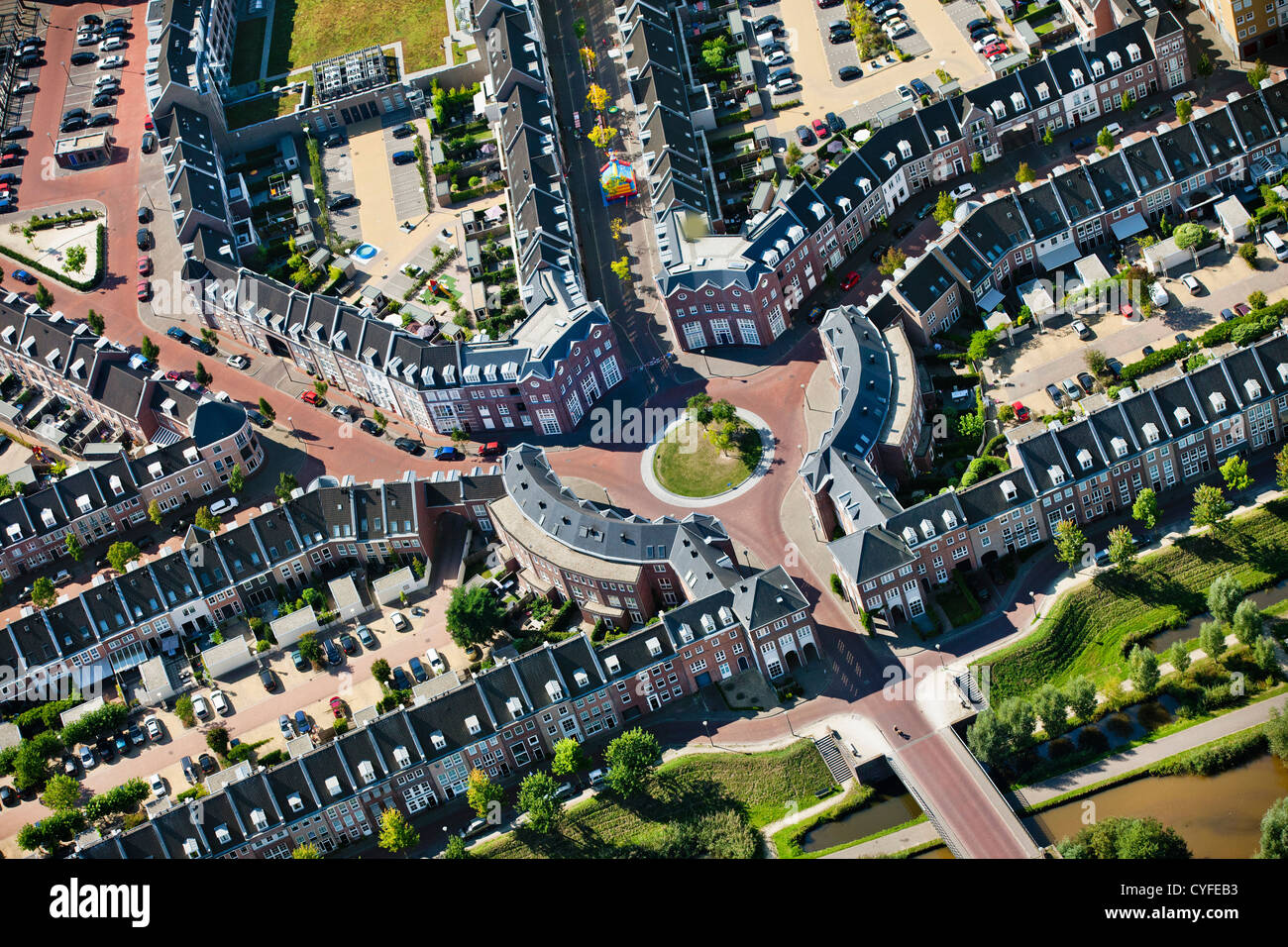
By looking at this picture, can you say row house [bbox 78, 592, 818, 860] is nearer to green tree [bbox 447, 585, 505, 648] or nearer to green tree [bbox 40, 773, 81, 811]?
Answer: green tree [bbox 447, 585, 505, 648]

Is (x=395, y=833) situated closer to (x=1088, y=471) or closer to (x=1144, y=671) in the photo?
(x=1144, y=671)

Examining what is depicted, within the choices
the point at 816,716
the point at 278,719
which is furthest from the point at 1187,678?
the point at 278,719

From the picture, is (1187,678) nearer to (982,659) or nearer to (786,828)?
(982,659)

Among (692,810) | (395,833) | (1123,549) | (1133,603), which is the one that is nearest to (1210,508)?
(1123,549)

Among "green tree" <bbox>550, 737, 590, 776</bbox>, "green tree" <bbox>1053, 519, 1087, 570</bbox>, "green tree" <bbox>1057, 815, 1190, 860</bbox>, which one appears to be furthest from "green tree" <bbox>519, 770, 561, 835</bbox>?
"green tree" <bbox>1053, 519, 1087, 570</bbox>

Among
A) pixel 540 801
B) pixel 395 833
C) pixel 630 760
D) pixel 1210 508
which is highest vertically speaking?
pixel 395 833

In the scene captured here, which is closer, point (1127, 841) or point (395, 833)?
point (1127, 841)
